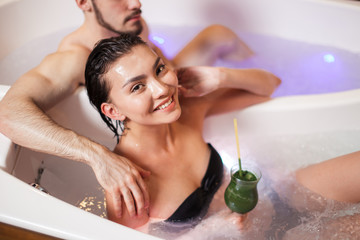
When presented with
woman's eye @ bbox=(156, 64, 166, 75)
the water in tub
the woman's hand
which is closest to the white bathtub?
the water in tub

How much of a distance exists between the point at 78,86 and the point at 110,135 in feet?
0.80

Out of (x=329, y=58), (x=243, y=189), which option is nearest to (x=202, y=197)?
(x=243, y=189)

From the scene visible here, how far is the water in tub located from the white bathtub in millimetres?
25

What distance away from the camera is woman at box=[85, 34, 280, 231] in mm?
1053

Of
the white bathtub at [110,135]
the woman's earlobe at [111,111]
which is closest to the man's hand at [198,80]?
the white bathtub at [110,135]

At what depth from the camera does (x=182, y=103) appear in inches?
56.7

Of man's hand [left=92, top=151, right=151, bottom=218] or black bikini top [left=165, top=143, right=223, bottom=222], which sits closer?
man's hand [left=92, top=151, right=151, bottom=218]

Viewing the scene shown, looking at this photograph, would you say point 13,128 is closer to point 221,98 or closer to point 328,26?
point 221,98

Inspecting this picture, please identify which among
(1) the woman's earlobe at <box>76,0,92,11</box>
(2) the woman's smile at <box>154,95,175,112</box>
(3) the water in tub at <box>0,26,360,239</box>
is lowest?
(3) the water in tub at <box>0,26,360,239</box>

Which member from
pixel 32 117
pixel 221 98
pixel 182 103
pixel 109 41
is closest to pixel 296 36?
pixel 221 98

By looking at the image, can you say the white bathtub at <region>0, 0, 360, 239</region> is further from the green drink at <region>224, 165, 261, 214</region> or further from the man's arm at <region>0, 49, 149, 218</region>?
the green drink at <region>224, 165, 261, 214</region>

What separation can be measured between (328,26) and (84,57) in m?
1.38

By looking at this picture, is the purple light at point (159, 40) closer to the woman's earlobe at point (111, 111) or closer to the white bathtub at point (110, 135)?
the white bathtub at point (110, 135)

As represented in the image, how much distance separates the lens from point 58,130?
1.19 metres
